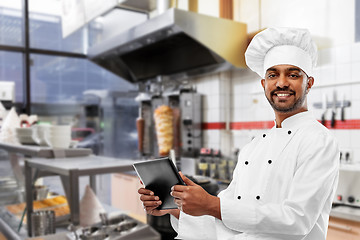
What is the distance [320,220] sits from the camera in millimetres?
924

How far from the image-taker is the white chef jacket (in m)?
0.85

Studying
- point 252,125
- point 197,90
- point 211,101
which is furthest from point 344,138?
point 197,90

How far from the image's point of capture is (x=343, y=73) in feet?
9.92

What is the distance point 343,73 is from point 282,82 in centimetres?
238

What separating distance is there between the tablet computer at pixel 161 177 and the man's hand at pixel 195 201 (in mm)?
55

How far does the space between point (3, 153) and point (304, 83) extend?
236 cm

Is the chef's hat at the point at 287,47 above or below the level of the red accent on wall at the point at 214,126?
above

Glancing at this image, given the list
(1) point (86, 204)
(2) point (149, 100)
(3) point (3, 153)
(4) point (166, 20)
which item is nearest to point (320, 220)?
(1) point (86, 204)

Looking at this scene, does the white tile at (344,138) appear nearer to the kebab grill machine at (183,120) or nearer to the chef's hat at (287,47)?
the kebab grill machine at (183,120)

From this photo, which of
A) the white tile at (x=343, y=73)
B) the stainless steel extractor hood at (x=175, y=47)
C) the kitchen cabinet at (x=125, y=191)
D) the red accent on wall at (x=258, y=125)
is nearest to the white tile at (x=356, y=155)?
the red accent on wall at (x=258, y=125)

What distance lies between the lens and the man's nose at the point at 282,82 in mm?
940

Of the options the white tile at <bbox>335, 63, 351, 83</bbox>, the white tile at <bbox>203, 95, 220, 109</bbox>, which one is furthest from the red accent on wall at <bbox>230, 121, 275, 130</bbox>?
the white tile at <bbox>335, 63, 351, 83</bbox>

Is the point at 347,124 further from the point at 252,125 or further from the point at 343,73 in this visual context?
the point at 252,125

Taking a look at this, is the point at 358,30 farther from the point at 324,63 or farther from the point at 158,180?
the point at 158,180
